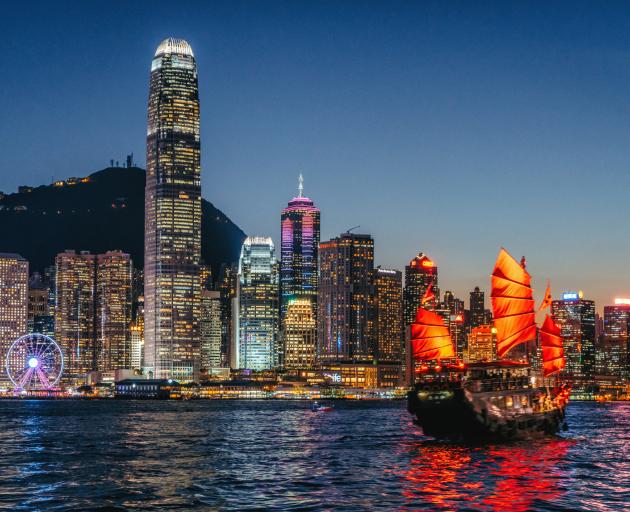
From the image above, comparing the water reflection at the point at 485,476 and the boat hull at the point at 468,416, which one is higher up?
the boat hull at the point at 468,416

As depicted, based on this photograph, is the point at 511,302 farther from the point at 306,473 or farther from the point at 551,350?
the point at 306,473

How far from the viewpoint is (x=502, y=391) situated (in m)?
92.3

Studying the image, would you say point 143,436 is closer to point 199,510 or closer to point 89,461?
point 89,461

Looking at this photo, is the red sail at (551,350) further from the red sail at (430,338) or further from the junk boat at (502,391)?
the red sail at (430,338)

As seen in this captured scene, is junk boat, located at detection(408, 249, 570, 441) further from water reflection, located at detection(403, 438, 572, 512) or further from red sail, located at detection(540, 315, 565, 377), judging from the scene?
water reflection, located at detection(403, 438, 572, 512)

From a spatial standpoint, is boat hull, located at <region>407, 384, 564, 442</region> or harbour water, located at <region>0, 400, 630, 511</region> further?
boat hull, located at <region>407, 384, 564, 442</region>

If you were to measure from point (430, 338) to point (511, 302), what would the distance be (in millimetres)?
14075

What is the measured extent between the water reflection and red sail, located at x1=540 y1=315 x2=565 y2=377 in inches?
1132

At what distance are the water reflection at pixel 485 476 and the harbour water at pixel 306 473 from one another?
3.9 inches

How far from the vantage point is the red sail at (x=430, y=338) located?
126m

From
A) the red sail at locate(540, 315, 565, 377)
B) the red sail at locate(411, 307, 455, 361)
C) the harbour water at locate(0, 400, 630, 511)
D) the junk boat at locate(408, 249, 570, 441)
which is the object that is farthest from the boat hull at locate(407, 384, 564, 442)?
the red sail at locate(411, 307, 455, 361)

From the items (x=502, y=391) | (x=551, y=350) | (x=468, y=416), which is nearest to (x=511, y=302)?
(x=551, y=350)

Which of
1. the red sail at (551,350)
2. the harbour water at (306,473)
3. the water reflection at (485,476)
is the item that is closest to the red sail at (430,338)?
the red sail at (551,350)

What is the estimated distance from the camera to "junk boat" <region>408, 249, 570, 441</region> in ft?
298
